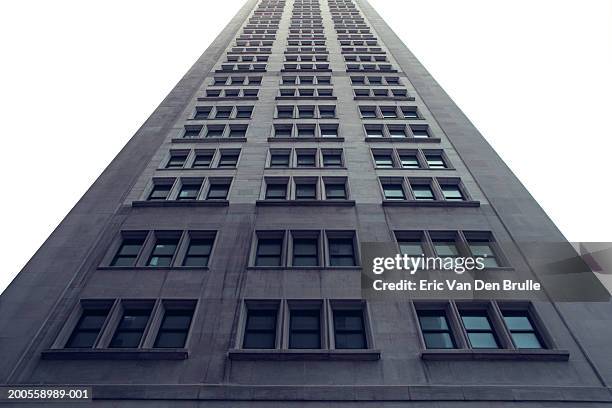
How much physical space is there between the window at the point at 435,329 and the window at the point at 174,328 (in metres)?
8.40

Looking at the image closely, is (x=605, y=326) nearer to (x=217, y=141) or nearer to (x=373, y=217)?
(x=373, y=217)

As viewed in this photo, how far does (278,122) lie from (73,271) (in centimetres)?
1683

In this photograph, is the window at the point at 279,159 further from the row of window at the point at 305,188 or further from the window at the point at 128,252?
the window at the point at 128,252

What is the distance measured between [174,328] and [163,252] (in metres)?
4.52

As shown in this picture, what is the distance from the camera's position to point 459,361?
14258 mm

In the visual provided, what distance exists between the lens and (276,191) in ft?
77.0

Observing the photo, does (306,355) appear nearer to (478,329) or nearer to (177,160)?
(478,329)

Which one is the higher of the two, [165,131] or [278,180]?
[165,131]

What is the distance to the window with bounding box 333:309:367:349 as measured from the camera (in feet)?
50.4

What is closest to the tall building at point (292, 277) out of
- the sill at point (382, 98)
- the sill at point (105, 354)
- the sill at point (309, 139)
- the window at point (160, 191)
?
the sill at point (105, 354)

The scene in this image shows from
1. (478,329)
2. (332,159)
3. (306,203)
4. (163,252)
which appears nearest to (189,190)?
(163,252)

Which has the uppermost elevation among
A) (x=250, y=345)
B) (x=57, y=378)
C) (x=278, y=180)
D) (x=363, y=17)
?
(x=363, y=17)

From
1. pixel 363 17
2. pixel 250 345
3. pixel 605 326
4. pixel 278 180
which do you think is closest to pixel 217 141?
pixel 278 180

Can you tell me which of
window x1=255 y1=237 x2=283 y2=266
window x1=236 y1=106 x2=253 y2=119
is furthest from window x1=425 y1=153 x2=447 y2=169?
window x1=236 y1=106 x2=253 y2=119
